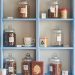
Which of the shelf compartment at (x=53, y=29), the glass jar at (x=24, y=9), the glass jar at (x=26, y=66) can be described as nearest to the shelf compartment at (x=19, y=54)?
the glass jar at (x=26, y=66)

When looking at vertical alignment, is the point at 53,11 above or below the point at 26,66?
above

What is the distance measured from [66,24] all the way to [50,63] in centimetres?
48

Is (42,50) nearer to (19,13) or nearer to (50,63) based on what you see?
(50,63)

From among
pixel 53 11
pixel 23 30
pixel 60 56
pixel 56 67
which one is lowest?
pixel 56 67

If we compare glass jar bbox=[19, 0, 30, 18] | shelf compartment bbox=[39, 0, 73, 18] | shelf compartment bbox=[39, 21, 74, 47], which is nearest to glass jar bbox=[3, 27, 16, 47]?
glass jar bbox=[19, 0, 30, 18]

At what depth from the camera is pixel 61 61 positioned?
255 centimetres

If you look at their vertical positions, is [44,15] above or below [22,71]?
above

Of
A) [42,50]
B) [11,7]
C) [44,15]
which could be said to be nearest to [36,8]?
[44,15]

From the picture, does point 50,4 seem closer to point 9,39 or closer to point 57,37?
point 57,37

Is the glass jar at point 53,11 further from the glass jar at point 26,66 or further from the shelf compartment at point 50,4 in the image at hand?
the glass jar at point 26,66

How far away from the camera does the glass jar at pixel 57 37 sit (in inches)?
97.4

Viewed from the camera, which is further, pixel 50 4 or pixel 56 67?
pixel 50 4

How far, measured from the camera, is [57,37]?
2473 millimetres

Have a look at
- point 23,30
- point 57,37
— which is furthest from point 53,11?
→ point 23,30
